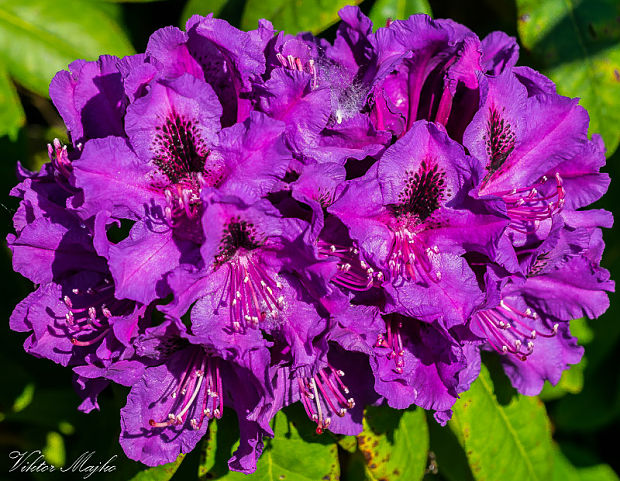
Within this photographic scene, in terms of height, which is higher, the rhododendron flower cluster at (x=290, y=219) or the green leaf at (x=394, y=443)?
the rhododendron flower cluster at (x=290, y=219)

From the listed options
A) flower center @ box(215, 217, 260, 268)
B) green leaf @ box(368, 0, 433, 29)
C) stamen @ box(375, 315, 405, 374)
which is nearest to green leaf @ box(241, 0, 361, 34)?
green leaf @ box(368, 0, 433, 29)

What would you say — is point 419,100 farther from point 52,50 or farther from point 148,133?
point 52,50

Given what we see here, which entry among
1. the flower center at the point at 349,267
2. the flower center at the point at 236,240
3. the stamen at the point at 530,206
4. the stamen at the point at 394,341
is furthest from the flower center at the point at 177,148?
the stamen at the point at 530,206

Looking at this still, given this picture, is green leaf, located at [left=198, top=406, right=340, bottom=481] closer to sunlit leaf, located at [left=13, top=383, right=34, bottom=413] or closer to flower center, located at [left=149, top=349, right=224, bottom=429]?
flower center, located at [left=149, top=349, right=224, bottom=429]

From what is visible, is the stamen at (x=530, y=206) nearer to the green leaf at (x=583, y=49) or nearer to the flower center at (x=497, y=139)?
the flower center at (x=497, y=139)

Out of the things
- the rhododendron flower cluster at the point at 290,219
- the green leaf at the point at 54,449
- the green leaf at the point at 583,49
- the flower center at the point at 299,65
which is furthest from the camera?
the green leaf at the point at 54,449
